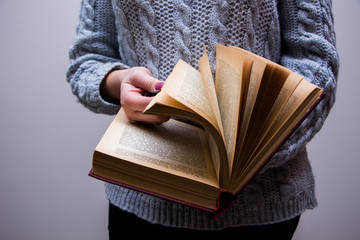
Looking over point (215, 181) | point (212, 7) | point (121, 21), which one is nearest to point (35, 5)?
point (121, 21)

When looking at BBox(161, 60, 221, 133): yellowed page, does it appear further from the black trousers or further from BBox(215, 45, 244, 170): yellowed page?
the black trousers

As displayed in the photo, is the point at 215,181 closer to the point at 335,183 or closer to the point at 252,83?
the point at 252,83

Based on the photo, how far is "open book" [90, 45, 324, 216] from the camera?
1.20 feet

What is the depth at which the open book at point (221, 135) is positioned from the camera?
366 millimetres

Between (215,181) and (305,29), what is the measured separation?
38 cm

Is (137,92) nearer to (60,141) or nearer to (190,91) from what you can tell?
(190,91)

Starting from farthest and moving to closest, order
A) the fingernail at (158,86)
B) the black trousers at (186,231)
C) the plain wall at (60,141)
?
the plain wall at (60,141)
the black trousers at (186,231)
the fingernail at (158,86)

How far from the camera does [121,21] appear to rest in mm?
621

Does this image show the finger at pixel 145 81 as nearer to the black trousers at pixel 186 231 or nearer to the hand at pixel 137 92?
the hand at pixel 137 92

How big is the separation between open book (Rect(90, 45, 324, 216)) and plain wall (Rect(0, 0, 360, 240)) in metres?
0.80

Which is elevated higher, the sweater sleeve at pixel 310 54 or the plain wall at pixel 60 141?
the sweater sleeve at pixel 310 54

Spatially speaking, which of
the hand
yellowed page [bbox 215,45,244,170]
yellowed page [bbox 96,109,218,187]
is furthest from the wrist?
yellowed page [bbox 215,45,244,170]

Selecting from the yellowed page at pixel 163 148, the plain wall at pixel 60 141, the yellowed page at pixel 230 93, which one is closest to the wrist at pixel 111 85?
the yellowed page at pixel 163 148

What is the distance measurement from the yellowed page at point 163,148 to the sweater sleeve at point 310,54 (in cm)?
15
